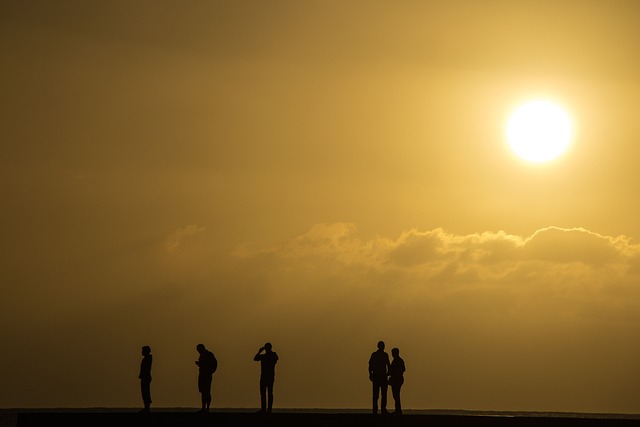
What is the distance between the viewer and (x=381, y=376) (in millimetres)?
38625

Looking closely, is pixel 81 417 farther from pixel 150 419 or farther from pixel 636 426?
pixel 636 426

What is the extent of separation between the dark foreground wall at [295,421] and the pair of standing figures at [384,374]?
223cm

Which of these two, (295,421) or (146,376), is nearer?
(295,421)

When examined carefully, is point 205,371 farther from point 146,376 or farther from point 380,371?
point 380,371

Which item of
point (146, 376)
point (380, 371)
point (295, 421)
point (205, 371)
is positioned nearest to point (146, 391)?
point (146, 376)

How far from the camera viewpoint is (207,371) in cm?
3875

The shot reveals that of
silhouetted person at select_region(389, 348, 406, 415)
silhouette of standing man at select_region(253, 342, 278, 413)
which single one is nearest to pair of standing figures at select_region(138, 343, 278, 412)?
silhouette of standing man at select_region(253, 342, 278, 413)

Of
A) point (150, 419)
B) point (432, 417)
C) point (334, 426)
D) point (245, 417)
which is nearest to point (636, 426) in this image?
point (432, 417)

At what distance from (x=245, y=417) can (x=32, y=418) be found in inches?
298

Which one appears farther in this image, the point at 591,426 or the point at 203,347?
the point at 203,347

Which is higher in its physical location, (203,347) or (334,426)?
(203,347)

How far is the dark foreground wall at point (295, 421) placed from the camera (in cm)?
3559

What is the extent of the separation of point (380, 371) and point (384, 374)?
0.22 m

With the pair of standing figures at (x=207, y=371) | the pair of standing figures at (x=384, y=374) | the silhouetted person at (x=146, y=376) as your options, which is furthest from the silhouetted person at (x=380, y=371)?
the silhouetted person at (x=146, y=376)
